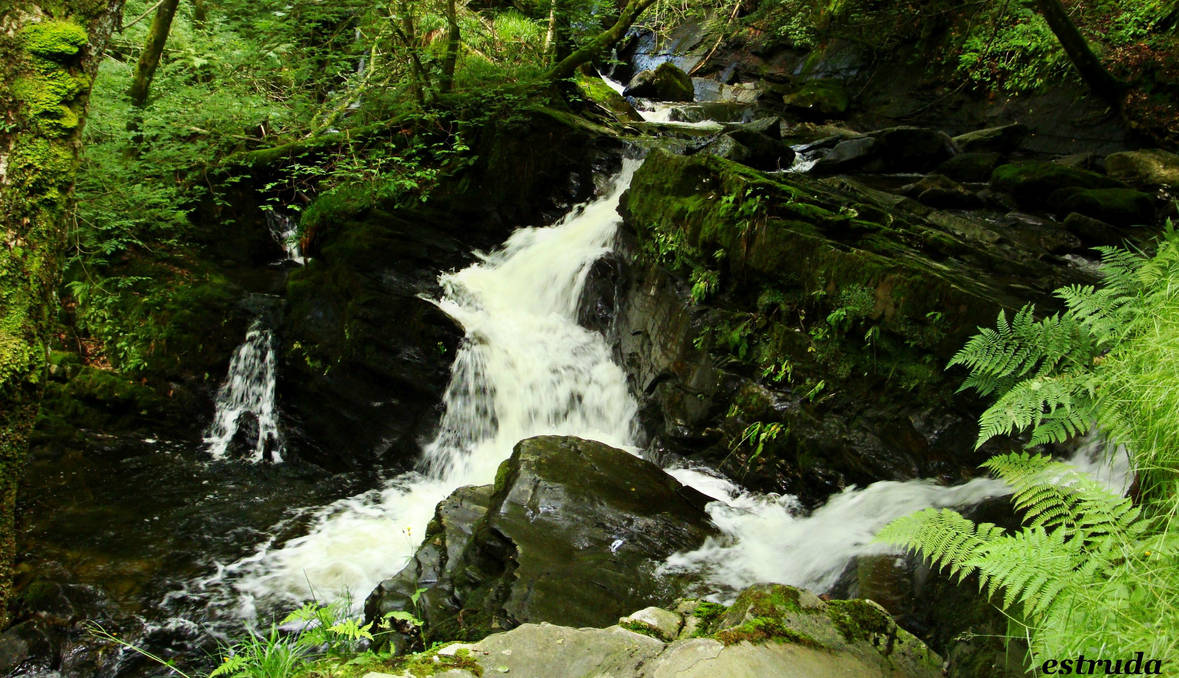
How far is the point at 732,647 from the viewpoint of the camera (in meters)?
2.16

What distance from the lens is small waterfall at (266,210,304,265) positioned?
32.8 feet

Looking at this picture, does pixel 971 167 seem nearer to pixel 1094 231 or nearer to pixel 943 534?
pixel 1094 231

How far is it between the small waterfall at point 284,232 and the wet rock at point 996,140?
12.2m

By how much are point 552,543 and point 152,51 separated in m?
8.78

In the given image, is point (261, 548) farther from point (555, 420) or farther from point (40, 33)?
point (40, 33)

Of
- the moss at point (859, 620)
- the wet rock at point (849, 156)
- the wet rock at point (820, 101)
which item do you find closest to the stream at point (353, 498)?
the moss at point (859, 620)

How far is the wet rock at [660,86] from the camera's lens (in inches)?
654

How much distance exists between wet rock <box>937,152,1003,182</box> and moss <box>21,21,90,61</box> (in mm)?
11378

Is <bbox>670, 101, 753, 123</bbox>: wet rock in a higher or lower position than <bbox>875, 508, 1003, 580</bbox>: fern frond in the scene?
higher

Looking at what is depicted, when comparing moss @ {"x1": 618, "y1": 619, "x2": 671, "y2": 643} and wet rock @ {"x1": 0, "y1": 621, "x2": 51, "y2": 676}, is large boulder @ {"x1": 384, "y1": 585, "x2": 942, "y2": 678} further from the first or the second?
wet rock @ {"x1": 0, "y1": 621, "x2": 51, "y2": 676}

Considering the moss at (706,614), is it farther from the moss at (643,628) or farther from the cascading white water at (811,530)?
the cascading white water at (811,530)

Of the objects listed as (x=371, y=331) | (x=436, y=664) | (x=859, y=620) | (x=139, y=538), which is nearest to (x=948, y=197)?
(x=371, y=331)

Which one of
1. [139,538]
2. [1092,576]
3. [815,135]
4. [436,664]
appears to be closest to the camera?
[1092,576]

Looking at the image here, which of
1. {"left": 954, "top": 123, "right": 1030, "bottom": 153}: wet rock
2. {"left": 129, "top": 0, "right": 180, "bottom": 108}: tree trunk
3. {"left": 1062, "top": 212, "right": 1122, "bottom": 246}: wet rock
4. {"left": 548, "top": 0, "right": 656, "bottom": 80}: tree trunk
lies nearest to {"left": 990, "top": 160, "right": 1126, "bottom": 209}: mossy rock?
{"left": 1062, "top": 212, "right": 1122, "bottom": 246}: wet rock
